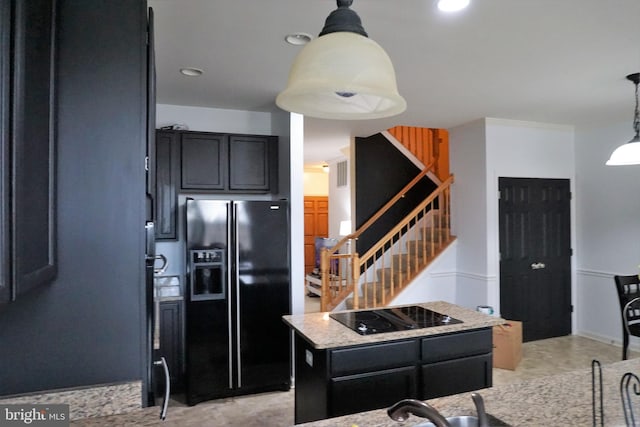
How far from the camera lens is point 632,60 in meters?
2.99

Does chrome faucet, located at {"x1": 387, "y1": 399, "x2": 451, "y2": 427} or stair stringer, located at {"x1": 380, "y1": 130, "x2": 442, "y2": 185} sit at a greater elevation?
stair stringer, located at {"x1": 380, "y1": 130, "x2": 442, "y2": 185}

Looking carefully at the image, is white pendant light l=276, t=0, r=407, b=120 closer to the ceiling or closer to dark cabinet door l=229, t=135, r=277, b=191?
the ceiling

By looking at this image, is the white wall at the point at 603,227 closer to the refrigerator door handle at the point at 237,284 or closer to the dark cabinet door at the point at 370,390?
the dark cabinet door at the point at 370,390

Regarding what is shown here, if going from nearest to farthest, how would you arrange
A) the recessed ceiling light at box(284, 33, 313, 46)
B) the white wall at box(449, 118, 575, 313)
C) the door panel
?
the recessed ceiling light at box(284, 33, 313, 46), the white wall at box(449, 118, 575, 313), the door panel

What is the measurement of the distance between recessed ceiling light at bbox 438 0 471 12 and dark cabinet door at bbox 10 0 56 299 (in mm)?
1780

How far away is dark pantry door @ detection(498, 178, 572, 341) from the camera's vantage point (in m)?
4.93

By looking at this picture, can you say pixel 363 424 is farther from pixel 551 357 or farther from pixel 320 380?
pixel 551 357

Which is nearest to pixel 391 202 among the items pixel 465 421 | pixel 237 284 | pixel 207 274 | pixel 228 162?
pixel 228 162

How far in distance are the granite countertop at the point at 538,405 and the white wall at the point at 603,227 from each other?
4.16 metres

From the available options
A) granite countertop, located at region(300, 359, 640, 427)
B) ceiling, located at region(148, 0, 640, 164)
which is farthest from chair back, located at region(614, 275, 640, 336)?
granite countertop, located at region(300, 359, 640, 427)

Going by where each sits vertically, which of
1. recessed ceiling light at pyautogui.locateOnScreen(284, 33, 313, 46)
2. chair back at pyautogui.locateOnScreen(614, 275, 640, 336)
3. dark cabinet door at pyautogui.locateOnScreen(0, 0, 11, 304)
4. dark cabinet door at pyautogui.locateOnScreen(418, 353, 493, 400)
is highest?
recessed ceiling light at pyautogui.locateOnScreen(284, 33, 313, 46)

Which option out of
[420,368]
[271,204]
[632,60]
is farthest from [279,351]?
[632,60]

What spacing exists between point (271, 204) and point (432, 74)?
1.75 metres

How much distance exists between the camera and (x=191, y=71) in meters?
3.15
